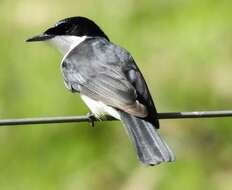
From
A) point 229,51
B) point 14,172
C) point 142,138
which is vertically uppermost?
point 142,138

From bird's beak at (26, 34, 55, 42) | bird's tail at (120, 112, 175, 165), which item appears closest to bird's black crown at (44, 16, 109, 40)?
bird's beak at (26, 34, 55, 42)

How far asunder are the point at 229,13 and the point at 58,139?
2.04 m

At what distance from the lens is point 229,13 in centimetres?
1159

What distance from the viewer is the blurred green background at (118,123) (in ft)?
34.9

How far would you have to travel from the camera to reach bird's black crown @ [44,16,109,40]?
353 inches

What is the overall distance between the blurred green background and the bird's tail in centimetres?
272

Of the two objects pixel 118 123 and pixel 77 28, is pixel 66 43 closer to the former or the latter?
pixel 77 28

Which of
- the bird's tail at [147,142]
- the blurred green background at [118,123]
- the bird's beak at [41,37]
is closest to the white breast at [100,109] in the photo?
the bird's tail at [147,142]

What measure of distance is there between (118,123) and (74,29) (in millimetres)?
1963

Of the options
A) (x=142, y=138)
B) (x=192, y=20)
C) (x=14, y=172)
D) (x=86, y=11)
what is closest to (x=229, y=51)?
(x=192, y=20)

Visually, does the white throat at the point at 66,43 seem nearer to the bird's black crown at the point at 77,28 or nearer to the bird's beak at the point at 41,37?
the bird's black crown at the point at 77,28

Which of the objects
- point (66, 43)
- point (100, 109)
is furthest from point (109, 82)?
point (66, 43)

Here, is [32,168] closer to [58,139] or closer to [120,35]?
[58,139]

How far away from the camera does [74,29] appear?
9148 millimetres
